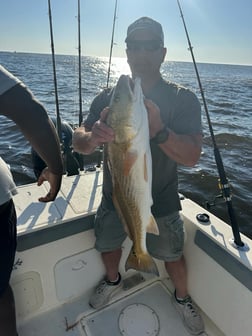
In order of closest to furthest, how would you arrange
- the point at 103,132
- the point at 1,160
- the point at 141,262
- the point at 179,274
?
the point at 1,160, the point at 103,132, the point at 141,262, the point at 179,274

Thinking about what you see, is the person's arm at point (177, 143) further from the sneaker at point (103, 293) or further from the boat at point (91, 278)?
the sneaker at point (103, 293)

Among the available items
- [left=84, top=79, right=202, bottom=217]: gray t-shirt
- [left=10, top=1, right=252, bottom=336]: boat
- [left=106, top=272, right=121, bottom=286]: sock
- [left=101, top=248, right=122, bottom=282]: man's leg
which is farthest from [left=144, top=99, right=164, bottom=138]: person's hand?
[left=106, top=272, right=121, bottom=286]: sock

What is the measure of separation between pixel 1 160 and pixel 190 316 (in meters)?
2.08

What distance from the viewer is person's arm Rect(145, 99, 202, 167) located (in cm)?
→ 173

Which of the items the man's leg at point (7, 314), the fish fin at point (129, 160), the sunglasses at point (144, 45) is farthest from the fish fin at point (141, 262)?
the sunglasses at point (144, 45)

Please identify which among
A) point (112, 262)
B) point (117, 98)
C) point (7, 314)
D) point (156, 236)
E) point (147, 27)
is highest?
point (147, 27)

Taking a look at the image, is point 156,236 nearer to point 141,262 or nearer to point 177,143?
point 141,262

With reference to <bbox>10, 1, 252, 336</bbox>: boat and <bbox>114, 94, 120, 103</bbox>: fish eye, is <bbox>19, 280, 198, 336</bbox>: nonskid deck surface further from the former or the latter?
<bbox>114, 94, 120, 103</bbox>: fish eye

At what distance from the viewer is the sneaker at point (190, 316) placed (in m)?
2.45

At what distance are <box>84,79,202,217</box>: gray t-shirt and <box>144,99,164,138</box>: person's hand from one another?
0.32m

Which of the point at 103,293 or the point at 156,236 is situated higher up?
the point at 156,236

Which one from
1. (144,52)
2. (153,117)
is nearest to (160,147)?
(153,117)

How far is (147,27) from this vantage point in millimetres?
2111

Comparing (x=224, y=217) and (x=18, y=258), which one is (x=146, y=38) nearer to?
(x=18, y=258)
